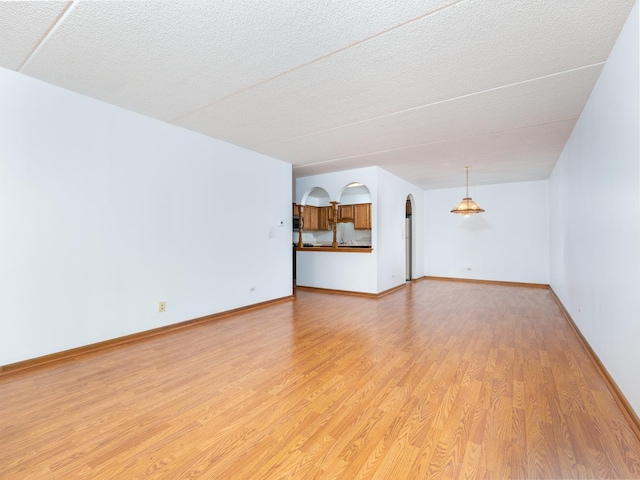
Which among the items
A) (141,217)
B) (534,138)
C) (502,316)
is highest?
(534,138)

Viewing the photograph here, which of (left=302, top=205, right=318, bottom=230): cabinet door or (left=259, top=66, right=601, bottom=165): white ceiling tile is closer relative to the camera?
(left=259, top=66, right=601, bottom=165): white ceiling tile

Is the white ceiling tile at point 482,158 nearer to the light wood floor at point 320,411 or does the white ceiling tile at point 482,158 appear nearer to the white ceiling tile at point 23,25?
the light wood floor at point 320,411

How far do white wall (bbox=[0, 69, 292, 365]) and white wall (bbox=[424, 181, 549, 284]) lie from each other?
5849mm

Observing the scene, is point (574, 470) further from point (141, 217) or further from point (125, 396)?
point (141, 217)

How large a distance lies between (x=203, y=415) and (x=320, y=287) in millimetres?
4743

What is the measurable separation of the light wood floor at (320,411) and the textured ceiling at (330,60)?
2.54 meters

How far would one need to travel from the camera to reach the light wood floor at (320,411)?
1.54 meters

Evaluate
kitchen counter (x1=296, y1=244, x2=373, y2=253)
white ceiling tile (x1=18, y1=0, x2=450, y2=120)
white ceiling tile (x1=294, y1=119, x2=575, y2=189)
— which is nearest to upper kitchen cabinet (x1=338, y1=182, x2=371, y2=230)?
kitchen counter (x1=296, y1=244, x2=373, y2=253)

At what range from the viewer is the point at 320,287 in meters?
6.66

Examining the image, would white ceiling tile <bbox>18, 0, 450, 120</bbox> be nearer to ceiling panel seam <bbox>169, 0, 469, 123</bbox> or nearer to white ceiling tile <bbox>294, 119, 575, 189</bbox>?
ceiling panel seam <bbox>169, 0, 469, 123</bbox>

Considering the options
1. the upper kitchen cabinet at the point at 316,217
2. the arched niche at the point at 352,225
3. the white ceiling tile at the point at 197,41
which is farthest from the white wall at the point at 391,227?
the white ceiling tile at the point at 197,41

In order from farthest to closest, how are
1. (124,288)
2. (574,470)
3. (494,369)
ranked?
1. (124,288)
2. (494,369)
3. (574,470)

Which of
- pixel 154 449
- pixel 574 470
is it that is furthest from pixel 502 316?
pixel 154 449

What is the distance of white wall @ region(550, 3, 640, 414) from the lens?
6.23ft
